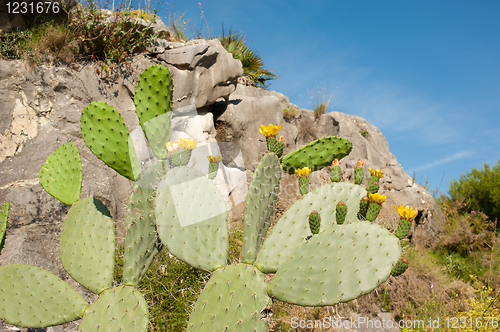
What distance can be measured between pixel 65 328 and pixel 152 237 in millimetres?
1741

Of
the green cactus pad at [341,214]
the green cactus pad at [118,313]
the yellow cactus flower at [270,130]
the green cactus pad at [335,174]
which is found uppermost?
the yellow cactus flower at [270,130]

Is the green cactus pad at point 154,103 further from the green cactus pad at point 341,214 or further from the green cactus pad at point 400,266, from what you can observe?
the green cactus pad at point 400,266

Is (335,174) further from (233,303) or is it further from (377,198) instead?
(233,303)

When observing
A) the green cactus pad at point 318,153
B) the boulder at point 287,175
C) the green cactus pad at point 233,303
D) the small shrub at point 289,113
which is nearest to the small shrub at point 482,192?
the boulder at point 287,175

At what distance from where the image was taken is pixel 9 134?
11.7 feet

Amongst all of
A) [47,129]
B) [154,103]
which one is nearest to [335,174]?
[154,103]

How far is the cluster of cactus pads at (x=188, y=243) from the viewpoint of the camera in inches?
54.2

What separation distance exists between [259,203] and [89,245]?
3.61 feet

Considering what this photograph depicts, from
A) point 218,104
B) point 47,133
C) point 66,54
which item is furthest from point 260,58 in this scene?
point 47,133

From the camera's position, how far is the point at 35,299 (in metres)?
1.73

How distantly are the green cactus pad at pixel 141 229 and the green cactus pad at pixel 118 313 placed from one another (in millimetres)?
85

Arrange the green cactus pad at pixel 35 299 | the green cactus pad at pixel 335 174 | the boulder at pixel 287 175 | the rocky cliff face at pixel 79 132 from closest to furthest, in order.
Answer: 1. the green cactus pad at pixel 35 299
2. the green cactus pad at pixel 335 174
3. the rocky cliff face at pixel 79 132
4. the boulder at pixel 287 175

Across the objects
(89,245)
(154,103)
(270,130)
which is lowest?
(89,245)

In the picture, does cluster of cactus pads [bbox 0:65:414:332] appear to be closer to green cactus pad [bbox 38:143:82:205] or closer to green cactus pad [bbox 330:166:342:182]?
green cactus pad [bbox 38:143:82:205]
